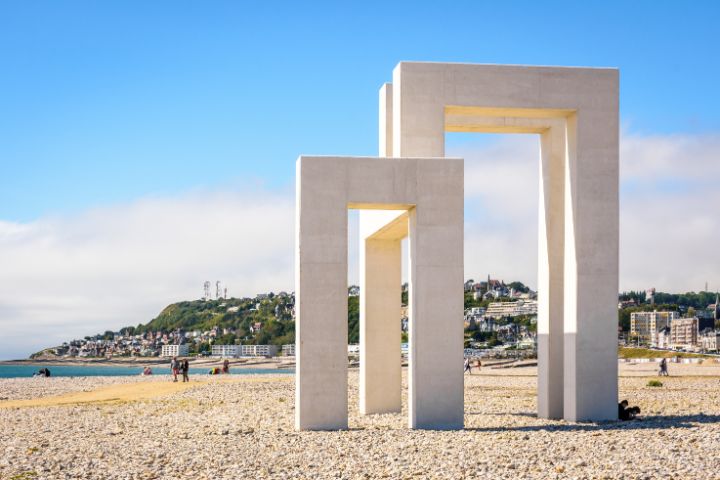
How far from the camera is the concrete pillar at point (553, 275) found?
21734 mm

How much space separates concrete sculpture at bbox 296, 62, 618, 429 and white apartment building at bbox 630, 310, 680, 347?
16771 cm

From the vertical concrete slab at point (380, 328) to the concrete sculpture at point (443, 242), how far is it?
1.2 inches

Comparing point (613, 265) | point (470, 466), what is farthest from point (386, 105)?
point (470, 466)

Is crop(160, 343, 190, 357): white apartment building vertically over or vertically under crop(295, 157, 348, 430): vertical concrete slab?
under

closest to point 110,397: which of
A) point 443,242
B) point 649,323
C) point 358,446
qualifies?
point 443,242

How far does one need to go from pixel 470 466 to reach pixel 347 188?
6626 mm

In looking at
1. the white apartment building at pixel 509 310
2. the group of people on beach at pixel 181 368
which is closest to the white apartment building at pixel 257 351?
the white apartment building at pixel 509 310

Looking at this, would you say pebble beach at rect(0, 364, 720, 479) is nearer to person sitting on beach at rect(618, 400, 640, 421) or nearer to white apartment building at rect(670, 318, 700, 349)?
person sitting on beach at rect(618, 400, 640, 421)

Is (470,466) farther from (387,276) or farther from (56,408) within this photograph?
(56,408)

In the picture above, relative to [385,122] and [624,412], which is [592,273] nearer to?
[624,412]

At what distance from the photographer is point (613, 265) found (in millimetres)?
20500

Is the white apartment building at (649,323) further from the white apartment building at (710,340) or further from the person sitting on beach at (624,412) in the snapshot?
the person sitting on beach at (624,412)

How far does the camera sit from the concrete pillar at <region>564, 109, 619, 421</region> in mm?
20281

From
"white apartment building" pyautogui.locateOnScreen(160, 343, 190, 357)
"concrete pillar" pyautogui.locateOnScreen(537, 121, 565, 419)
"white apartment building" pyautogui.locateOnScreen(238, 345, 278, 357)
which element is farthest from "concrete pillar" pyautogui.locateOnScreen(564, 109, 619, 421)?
"white apartment building" pyautogui.locateOnScreen(160, 343, 190, 357)
